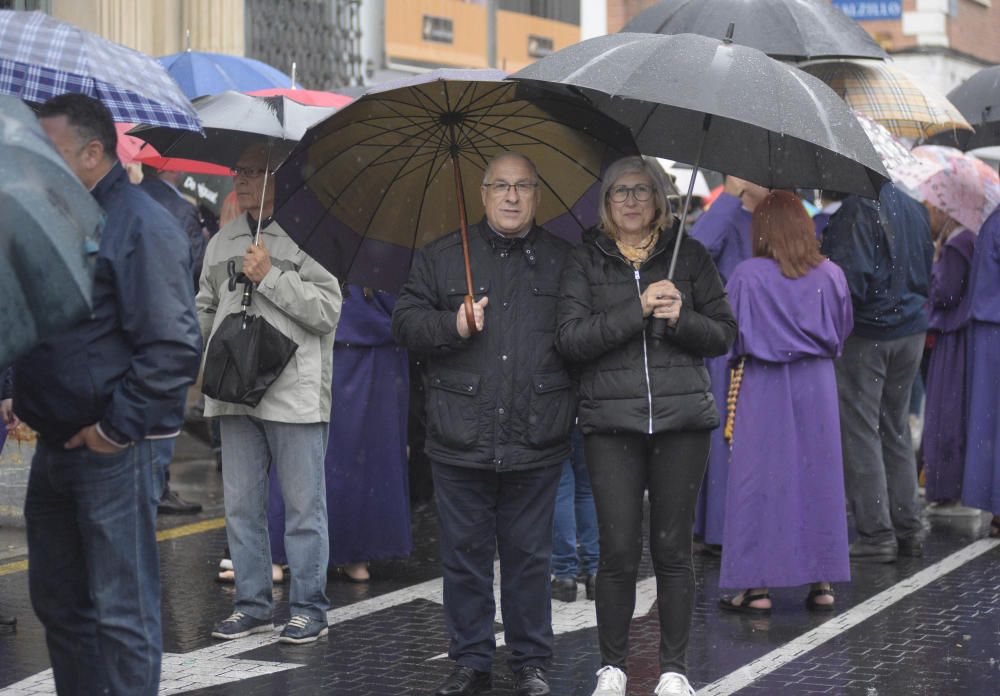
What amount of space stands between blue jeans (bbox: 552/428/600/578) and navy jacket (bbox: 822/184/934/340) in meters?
1.73

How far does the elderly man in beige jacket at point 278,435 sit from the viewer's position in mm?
6859

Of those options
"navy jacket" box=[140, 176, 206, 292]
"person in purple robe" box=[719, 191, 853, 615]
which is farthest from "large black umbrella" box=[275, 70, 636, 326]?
"navy jacket" box=[140, 176, 206, 292]

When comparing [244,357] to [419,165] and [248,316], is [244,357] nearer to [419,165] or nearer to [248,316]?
[248,316]

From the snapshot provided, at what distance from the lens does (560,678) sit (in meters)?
6.29

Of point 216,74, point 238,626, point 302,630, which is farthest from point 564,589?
point 216,74

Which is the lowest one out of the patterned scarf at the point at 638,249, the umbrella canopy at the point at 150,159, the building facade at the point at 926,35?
the patterned scarf at the point at 638,249

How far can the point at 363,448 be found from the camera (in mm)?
8148

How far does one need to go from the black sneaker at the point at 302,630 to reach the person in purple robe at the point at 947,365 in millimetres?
4904

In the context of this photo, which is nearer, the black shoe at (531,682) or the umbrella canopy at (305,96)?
the black shoe at (531,682)

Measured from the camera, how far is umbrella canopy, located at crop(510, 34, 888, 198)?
5.38m

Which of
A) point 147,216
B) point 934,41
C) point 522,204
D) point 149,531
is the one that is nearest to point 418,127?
point 522,204

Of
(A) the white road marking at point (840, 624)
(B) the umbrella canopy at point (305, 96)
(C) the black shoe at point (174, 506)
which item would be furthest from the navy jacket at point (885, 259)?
(C) the black shoe at point (174, 506)

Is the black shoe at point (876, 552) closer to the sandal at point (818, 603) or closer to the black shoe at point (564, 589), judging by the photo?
the sandal at point (818, 603)

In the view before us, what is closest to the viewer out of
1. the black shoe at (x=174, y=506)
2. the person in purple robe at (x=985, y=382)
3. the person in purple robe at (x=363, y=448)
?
the person in purple robe at (x=363, y=448)
